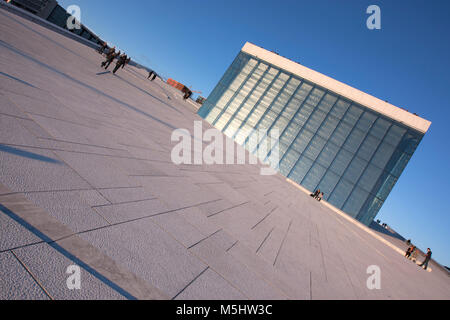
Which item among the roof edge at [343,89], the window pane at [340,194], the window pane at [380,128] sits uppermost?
the roof edge at [343,89]

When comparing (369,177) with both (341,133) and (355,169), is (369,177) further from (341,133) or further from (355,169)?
(341,133)

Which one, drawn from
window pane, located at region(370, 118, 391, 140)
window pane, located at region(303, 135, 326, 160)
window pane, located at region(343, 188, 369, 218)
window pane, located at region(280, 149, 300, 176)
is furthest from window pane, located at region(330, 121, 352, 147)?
window pane, located at region(343, 188, 369, 218)

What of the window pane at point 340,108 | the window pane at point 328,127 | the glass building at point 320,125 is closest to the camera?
the glass building at point 320,125

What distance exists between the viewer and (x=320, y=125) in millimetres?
29469

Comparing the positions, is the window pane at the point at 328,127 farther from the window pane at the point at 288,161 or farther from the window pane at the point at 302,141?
the window pane at the point at 288,161

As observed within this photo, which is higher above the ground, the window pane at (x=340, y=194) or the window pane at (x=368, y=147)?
the window pane at (x=368, y=147)

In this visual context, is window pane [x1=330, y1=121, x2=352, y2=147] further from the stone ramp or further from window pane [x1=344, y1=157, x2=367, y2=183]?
the stone ramp

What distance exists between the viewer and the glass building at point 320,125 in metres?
26.3

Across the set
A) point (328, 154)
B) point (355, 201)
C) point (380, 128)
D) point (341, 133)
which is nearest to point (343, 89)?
point (341, 133)

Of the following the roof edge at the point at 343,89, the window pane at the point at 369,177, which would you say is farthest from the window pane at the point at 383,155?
the roof edge at the point at 343,89

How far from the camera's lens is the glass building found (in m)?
26.3

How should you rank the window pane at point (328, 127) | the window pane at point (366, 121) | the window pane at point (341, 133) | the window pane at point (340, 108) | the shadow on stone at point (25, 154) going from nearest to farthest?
the shadow on stone at point (25, 154), the window pane at point (366, 121), the window pane at point (341, 133), the window pane at point (328, 127), the window pane at point (340, 108)
